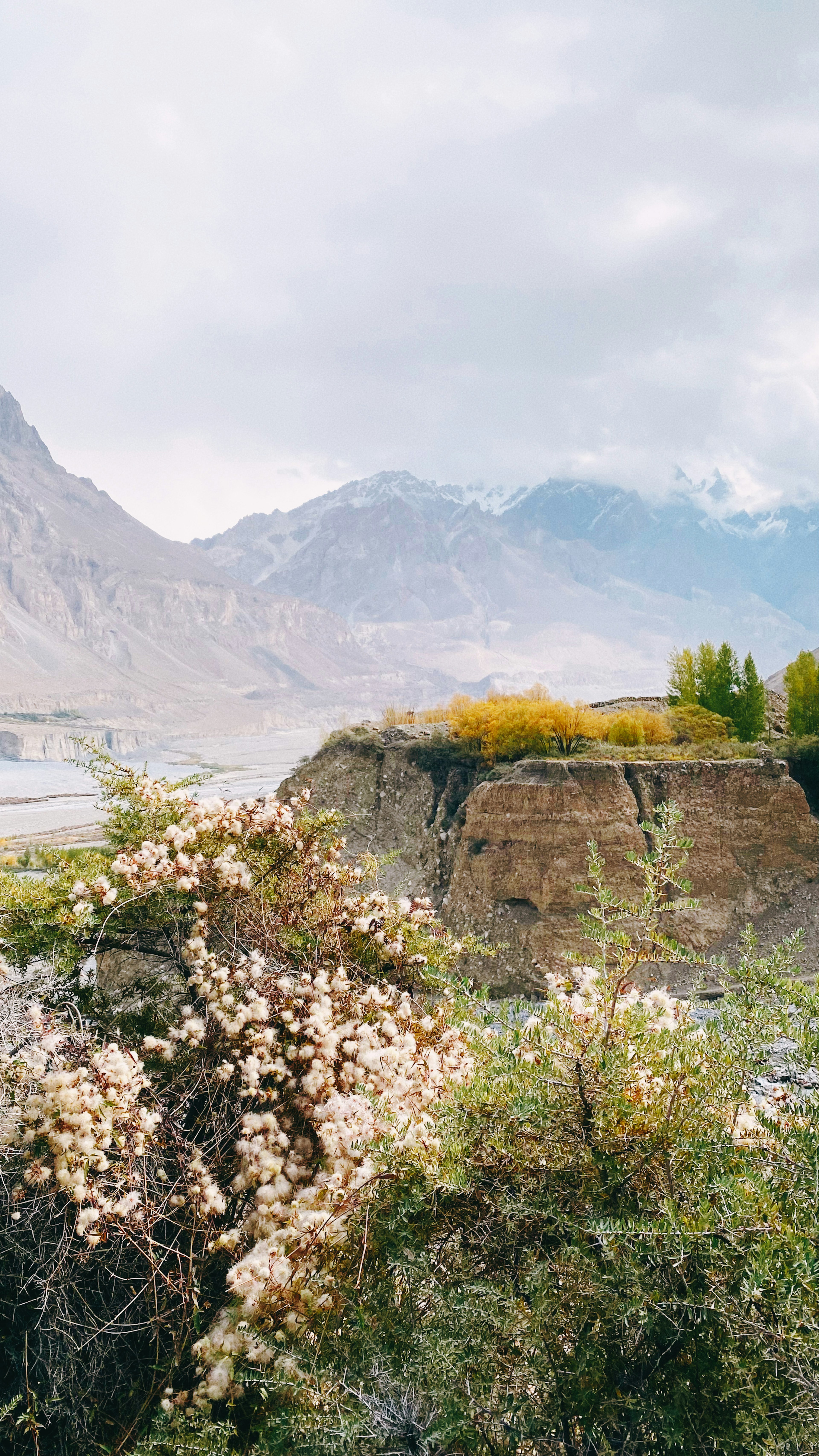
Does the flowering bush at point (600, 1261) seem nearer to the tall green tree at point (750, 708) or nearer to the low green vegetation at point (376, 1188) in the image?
the low green vegetation at point (376, 1188)

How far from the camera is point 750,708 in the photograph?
16.3m

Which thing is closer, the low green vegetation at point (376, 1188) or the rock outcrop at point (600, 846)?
the low green vegetation at point (376, 1188)

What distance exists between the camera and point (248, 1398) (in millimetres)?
2504

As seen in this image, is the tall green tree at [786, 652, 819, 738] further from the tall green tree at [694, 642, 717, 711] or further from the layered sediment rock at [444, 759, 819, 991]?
the layered sediment rock at [444, 759, 819, 991]

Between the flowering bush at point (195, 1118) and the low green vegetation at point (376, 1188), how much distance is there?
0.05ft

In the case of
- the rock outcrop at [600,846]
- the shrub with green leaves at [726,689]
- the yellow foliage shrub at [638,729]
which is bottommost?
the rock outcrop at [600,846]

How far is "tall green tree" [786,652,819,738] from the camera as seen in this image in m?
15.2

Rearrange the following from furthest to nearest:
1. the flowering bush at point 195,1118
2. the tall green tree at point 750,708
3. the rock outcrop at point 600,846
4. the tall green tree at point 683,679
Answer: the tall green tree at point 683,679 < the tall green tree at point 750,708 < the rock outcrop at point 600,846 < the flowering bush at point 195,1118

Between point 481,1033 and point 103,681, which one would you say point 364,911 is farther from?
point 103,681

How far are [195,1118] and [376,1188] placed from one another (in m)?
1.24

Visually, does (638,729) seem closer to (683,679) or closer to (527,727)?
(527,727)

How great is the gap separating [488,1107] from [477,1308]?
0.54m

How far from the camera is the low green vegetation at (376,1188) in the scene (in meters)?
1.76

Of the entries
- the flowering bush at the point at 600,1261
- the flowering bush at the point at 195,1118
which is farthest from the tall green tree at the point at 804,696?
the flowering bush at the point at 600,1261
